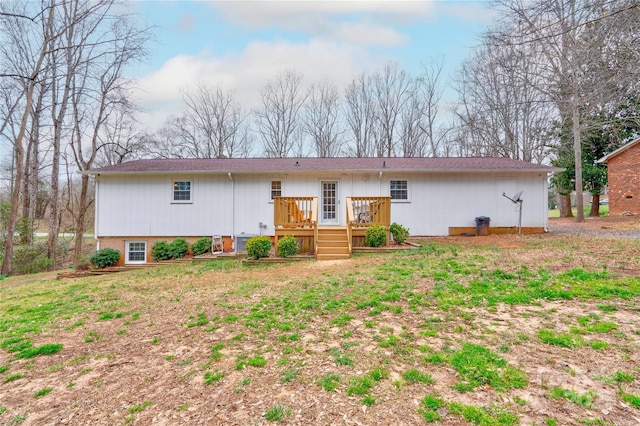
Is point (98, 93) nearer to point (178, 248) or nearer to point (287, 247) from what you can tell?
point (178, 248)

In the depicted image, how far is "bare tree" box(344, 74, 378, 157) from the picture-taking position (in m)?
23.5

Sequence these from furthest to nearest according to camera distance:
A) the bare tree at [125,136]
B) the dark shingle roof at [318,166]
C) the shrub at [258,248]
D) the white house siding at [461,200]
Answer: the bare tree at [125,136]
the white house siding at [461,200]
the dark shingle roof at [318,166]
the shrub at [258,248]

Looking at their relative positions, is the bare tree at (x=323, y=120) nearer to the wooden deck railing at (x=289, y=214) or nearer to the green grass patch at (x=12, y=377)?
the wooden deck railing at (x=289, y=214)

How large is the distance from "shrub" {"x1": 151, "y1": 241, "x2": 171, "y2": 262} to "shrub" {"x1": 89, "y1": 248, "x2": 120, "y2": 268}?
4.33 feet

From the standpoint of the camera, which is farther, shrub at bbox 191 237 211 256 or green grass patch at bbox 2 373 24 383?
shrub at bbox 191 237 211 256

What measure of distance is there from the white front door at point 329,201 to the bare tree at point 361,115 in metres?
12.5

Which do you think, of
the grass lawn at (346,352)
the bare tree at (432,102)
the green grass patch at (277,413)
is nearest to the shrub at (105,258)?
the grass lawn at (346,352)

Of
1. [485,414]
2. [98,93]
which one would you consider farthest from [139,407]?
[98,93]

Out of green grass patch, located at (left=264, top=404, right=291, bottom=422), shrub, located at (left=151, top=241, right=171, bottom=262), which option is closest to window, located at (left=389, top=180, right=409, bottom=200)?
shrub, located at (left=151, top=241, right=171, bottom=262)

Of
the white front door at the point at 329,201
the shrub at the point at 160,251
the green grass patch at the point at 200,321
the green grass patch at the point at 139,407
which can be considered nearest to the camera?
the green grass patch at the point at 139,407

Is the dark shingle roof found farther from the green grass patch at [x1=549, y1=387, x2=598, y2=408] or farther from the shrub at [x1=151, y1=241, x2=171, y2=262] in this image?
the green grass patch at [x1=549, y1=387, x2=598, y2=408]

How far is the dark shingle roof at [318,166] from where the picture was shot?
11.1m

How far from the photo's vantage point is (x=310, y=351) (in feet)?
9.84

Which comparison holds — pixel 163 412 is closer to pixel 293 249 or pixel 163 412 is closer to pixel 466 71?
pixel 293 249
